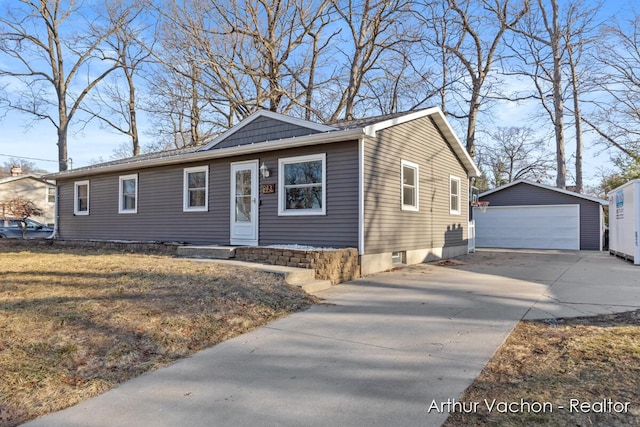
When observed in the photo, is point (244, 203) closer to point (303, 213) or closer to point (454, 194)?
point (303, 213)

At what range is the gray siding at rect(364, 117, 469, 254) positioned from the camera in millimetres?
8812

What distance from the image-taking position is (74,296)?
5.20m

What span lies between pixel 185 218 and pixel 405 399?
391 inches

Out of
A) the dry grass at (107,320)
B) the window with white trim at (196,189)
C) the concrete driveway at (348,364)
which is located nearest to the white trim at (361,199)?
the concrete driveway at (348,364)

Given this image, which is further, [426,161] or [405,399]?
[426,161]

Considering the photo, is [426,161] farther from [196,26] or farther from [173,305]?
[196,26]

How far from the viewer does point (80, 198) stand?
15.2m

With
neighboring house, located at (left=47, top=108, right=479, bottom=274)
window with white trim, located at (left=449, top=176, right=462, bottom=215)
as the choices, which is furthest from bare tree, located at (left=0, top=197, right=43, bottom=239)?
window with white trim, located at (left=449, top=176, right=462, bottom=215)

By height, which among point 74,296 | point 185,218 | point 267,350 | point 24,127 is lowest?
point 267,350

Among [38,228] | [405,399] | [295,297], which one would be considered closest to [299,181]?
[295,297]

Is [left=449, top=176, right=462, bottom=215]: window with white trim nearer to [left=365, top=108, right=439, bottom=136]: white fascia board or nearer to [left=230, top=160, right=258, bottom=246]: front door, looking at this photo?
[left=365, top=108, right=439, bottom=136]: white fascia board

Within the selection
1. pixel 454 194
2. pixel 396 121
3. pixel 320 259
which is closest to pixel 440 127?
pixel 454 194

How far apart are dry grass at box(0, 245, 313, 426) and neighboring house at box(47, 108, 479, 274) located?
2.72 meters

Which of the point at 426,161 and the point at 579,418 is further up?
the point at 426,161
